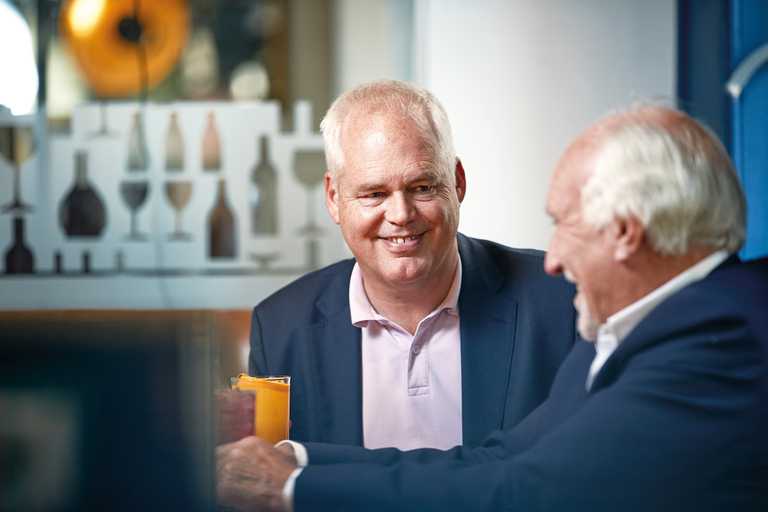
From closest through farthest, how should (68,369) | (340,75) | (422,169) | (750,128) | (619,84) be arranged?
(68,369), (422,169), (750,128), (619,84), (340,75)

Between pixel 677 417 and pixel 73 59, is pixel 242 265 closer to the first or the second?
pixel 73 59

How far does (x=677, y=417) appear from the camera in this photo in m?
1.21

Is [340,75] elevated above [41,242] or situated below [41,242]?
above

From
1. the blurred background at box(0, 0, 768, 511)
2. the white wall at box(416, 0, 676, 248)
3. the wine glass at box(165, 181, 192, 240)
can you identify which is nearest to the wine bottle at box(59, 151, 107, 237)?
the blurred background at box(0, 0, 768, 511)

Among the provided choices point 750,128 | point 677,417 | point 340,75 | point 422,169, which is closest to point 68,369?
point 677,417

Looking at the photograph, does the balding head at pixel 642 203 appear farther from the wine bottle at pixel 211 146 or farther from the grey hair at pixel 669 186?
the wine bottle at pixel 211 146

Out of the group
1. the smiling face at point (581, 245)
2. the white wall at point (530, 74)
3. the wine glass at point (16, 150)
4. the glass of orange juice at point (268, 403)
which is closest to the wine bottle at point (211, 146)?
the wine glass at point (16, 150)

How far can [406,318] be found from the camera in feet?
5.99

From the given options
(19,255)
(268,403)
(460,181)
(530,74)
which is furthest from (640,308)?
(19,255)

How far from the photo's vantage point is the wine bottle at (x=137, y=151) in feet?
13.8

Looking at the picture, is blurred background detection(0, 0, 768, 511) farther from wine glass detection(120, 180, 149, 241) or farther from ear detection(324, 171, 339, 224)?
ear detection(324, 171, 339, 224)

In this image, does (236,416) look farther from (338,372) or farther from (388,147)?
(388,147)

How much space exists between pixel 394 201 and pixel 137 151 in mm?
2697

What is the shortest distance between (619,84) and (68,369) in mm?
3287
